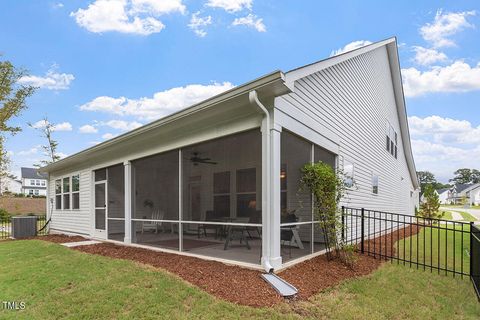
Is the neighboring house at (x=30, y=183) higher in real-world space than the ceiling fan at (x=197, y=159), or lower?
lower

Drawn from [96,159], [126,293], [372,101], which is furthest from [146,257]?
[372,101]

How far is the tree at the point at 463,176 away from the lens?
95188 mm

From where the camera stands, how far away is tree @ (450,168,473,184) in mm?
95188

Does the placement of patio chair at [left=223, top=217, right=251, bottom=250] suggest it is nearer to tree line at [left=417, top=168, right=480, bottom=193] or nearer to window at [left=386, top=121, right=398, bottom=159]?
window at [left=386, top=121, right=398, bottom=159]

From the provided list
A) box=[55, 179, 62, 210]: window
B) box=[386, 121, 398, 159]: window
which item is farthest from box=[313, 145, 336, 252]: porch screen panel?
box=[55, 179, 62, 210]: window

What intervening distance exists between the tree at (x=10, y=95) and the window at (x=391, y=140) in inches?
846

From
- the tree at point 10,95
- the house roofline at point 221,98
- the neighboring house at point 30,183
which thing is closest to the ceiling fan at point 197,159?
the house roofline at point 221,98

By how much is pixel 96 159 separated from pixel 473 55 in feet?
62.8

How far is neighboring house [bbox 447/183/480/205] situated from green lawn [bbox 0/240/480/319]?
6356 cm

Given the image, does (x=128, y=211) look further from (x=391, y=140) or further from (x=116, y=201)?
(x=391, y=140)

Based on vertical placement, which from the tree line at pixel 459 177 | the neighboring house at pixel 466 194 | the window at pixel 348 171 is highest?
the window at pixel 348 171

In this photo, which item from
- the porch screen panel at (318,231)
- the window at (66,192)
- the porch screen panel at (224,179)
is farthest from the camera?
the window at (66,192)

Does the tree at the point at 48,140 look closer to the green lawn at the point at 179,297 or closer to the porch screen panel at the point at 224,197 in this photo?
the porch screen panel at the point at 224,197

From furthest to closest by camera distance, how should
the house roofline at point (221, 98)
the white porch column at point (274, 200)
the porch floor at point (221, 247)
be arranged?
the porch floor at point (221, 247) < the white porch column at point (274, 200) < the house roofline at point (221, 98)
